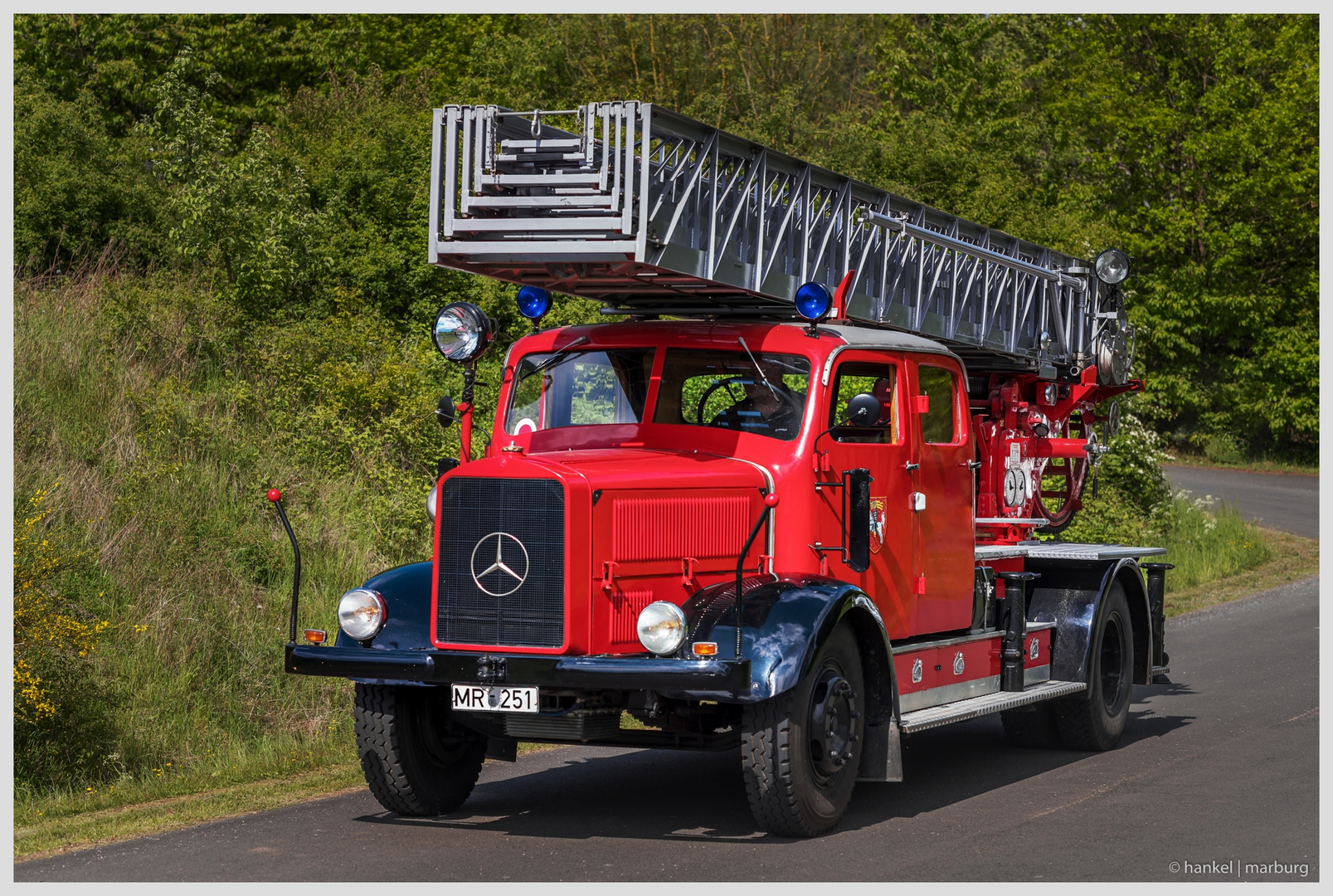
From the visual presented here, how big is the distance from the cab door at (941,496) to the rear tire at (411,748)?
108 inches

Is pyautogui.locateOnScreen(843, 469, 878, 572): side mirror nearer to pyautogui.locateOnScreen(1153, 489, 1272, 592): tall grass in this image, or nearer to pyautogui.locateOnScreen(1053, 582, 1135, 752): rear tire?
pyautogui.locateOnScreen(1053, 582, 1135, 752): rear tire

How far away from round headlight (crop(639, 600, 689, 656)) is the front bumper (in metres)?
0.09

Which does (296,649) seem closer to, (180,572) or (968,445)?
(968,445)

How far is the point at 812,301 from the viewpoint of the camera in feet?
28.2

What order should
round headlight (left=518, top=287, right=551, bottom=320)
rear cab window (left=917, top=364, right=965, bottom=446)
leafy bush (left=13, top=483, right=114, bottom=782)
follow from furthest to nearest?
leafy bush (left=13, top=483, right=114, bottom=782) → rear cab window (left=917, top=364, right=965, bottom=446) → round headlight (left=518, top=287, right=551, bottom=320)

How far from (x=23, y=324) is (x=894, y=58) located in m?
27.2

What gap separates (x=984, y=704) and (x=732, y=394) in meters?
2.41

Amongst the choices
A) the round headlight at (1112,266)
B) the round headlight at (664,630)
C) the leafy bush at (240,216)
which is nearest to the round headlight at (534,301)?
the round headlight at (664,630)

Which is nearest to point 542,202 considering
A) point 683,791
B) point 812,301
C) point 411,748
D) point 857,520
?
point 812,301

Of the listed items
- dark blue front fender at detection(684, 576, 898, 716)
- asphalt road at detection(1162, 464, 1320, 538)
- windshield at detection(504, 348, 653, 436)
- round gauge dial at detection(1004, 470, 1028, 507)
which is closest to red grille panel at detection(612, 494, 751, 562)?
dark blue front fender at detection(684, 576, 898, 716)

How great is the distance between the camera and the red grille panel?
7.68 metres

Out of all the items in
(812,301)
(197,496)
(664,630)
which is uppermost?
(812,301)

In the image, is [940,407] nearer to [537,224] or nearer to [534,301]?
[534,301]

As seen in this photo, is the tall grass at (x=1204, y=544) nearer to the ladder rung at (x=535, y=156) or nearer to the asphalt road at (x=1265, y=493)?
the asphalt road at (x=1265, y=493)
